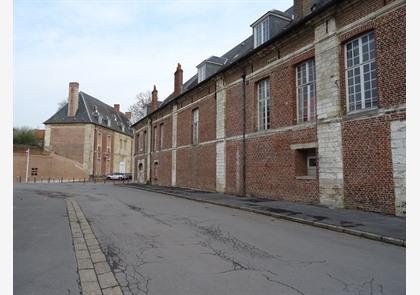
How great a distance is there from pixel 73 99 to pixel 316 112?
47.4 meters

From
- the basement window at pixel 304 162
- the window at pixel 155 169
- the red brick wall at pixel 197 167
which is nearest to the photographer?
the basement window at pixel 304 162

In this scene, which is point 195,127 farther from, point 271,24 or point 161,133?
point 271,24

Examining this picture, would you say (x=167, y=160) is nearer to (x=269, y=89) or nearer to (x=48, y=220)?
(x=269, y=89)

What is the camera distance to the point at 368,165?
10477 millimetres

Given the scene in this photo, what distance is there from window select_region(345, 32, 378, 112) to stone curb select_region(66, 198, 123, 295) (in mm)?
9483

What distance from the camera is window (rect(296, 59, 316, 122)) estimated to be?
1334 cm

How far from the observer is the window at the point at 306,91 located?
1334 cm

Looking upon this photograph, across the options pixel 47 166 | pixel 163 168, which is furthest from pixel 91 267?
pixel 47 166

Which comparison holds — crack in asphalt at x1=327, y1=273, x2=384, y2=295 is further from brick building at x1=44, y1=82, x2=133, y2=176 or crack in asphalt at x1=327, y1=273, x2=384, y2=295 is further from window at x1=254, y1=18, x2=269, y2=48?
brick building at x1=44, y1=82, x2=133, y2=176

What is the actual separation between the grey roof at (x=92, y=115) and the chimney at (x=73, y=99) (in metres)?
0.61

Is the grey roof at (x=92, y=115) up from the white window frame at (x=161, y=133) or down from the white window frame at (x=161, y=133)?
up

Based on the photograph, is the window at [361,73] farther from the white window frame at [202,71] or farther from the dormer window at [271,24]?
the white window frame at [202,71]

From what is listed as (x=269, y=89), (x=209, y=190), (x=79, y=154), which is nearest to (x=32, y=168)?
(x=79, y=154)

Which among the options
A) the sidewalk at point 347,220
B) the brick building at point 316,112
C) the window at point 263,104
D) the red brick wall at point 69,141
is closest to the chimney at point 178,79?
the brick building at point 316,112
